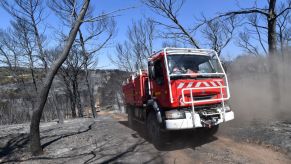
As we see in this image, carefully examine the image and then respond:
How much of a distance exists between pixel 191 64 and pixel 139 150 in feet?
10.1

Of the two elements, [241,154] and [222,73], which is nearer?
[241,154]

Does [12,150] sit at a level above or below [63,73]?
below

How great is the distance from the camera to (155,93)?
9.98 m

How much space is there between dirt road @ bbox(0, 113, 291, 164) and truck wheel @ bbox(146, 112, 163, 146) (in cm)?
22

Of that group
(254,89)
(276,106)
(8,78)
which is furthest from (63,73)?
(276,106)

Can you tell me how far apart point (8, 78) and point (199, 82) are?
36710 millimetres

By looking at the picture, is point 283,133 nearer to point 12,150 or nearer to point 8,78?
point 12,150

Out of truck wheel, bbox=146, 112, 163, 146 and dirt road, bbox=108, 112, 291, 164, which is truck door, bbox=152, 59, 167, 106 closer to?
truck wheel, bbox=146, 112, 163, 146

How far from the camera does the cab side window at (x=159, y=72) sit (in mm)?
9547

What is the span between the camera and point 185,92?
903cm

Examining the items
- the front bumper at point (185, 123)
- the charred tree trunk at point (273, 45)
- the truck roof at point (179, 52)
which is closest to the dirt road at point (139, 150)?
the front bumper at point (185, 123)

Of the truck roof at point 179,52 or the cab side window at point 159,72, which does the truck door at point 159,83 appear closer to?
the cab side window at point 159,72

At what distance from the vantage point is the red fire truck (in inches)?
349

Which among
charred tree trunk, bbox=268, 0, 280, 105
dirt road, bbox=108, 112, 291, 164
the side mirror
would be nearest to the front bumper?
dirt road, bbox=108, 112, 291, 164
